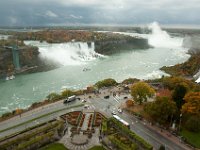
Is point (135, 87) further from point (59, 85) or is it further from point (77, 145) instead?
point (59, 85)

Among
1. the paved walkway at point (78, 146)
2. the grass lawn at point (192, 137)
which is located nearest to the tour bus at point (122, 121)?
the paved walkway at point (78, 146)

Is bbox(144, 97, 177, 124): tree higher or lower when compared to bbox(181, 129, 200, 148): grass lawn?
higher

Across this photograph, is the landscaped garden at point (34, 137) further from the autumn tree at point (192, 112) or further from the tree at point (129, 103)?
the autumn tree at point (192, 112)

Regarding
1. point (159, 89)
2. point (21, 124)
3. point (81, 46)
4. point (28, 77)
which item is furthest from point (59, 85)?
point (81, 46)

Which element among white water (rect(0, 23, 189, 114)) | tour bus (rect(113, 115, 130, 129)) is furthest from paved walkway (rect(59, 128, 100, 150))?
white water (rect(0, 23, 189, 114))

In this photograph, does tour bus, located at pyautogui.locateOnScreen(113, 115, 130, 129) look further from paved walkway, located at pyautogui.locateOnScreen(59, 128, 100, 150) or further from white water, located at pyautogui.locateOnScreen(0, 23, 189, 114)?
white water, located at pyautogui.locateOnScreen(0, 23, 189, 114)

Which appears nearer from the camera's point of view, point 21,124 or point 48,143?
point 48,143
